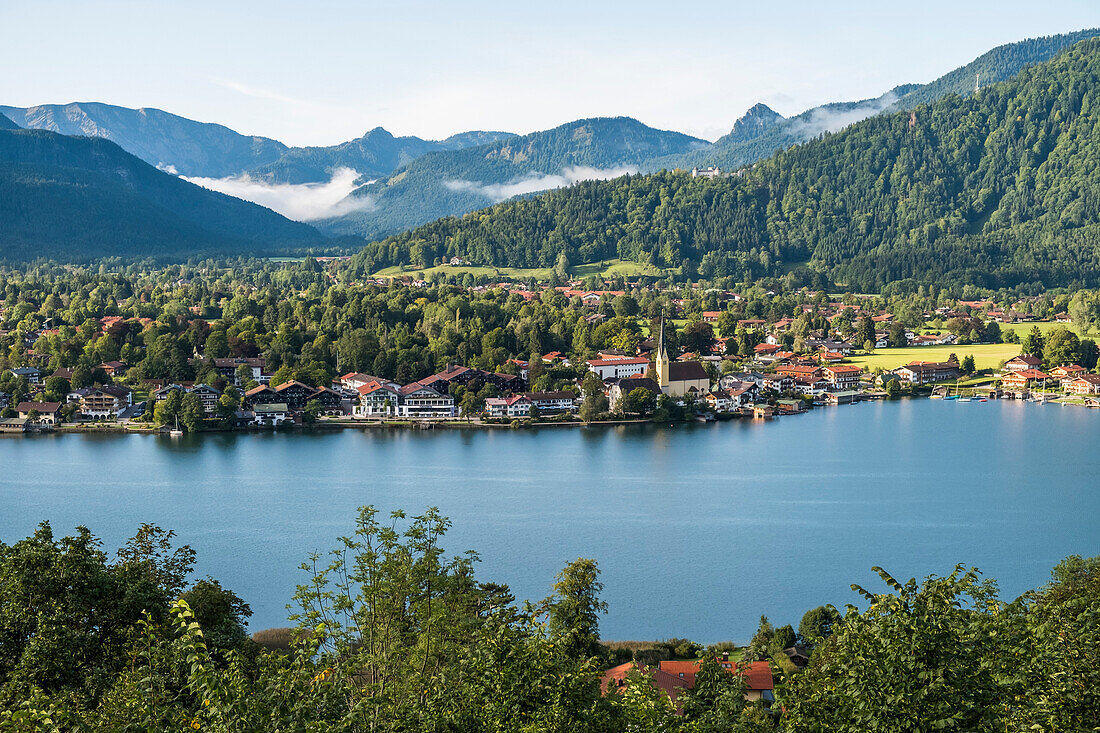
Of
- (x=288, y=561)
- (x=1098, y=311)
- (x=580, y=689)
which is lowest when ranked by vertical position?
(x=288, y=561)

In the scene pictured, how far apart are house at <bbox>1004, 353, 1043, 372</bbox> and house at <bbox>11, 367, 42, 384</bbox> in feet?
91.9

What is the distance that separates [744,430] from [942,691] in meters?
23.0

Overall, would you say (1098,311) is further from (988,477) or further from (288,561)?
(288,561)

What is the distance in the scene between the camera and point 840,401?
31375 millimetres

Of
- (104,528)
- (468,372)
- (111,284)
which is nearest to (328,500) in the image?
(104,528)

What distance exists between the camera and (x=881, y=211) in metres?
68.1

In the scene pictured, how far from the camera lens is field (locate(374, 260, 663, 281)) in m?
54.8

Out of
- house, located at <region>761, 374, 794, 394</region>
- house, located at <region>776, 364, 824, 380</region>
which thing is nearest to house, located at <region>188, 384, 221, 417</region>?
house, located at <region>761, 374, 794, 394</region>

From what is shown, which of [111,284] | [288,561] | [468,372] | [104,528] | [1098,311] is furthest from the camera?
[111,284]

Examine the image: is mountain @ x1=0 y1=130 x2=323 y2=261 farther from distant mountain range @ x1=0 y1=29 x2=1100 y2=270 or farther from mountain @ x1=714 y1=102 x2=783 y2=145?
mountain @ x1=714 y1=102 x2=783 y2=145

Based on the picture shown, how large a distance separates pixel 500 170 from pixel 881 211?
76847mm

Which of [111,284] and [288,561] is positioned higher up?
[111,284]

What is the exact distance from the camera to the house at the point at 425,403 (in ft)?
92.7

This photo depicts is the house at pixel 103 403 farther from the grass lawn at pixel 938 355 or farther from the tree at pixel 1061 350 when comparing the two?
the tree at pixel 1061 350
